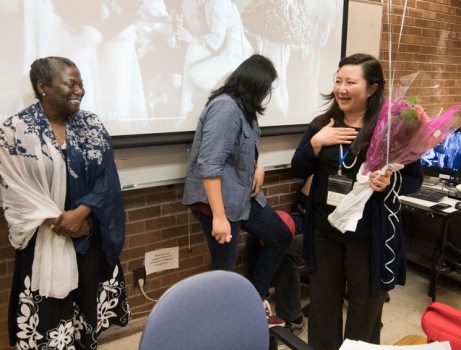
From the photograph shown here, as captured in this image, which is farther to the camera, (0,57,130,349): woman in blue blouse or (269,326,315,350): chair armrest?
(0,57,130,349): woman in blue blouse

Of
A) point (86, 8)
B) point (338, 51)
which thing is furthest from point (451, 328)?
point (338, 51)

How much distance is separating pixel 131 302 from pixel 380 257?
4.84 feet

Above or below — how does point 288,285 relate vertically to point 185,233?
below

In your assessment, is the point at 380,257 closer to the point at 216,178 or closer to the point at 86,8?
the point at 216,178

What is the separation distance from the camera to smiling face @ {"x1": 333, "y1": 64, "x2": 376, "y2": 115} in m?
1.47

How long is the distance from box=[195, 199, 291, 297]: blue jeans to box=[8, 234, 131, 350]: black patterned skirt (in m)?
0.50

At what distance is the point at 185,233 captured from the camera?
7.92ft

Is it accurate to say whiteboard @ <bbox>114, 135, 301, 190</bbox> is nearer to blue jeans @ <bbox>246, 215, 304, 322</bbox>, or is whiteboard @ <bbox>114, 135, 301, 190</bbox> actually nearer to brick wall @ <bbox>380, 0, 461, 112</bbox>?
blue jeans @ <bbox>246, 215, 304, 322</bbox>

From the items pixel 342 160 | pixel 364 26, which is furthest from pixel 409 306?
pixel 364 26

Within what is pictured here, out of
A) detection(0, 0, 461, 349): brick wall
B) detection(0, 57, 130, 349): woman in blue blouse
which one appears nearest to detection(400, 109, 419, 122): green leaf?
detection(0, 0, 461, 349): brick wall

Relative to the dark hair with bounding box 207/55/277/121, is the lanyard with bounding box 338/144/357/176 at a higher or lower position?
lower

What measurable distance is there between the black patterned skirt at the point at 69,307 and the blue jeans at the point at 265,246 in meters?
0.50

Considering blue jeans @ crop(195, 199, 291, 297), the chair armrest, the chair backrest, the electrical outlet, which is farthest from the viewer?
the electrical outlet

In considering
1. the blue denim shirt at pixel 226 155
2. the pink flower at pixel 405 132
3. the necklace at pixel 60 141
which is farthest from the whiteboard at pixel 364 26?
the necklace at pixel 60 141
